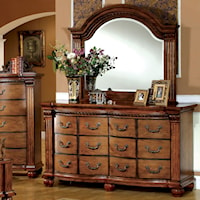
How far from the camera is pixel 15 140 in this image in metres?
6.23

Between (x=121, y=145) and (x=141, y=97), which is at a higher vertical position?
(x=141, y=97)

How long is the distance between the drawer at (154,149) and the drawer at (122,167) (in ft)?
0.41

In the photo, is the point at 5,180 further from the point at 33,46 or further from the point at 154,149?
the point at 33,46

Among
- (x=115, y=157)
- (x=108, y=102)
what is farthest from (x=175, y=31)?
(x=115, y=157)

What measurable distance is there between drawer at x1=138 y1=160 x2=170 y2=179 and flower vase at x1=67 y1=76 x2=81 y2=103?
952 mm

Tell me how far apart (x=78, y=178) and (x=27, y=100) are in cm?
110

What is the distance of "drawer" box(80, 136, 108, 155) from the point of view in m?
5.54

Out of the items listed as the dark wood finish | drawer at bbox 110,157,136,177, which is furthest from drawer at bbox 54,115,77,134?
the dark wood finish

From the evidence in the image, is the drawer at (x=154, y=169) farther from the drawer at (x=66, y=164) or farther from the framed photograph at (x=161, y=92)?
the drawer at (x=66, y=164)

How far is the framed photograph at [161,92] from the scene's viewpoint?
5.43m

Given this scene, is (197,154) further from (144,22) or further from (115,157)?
(144,22)

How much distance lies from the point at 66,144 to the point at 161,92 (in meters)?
1.07

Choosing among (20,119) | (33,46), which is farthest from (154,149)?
(33,46)

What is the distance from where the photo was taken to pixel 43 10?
8297 mm
